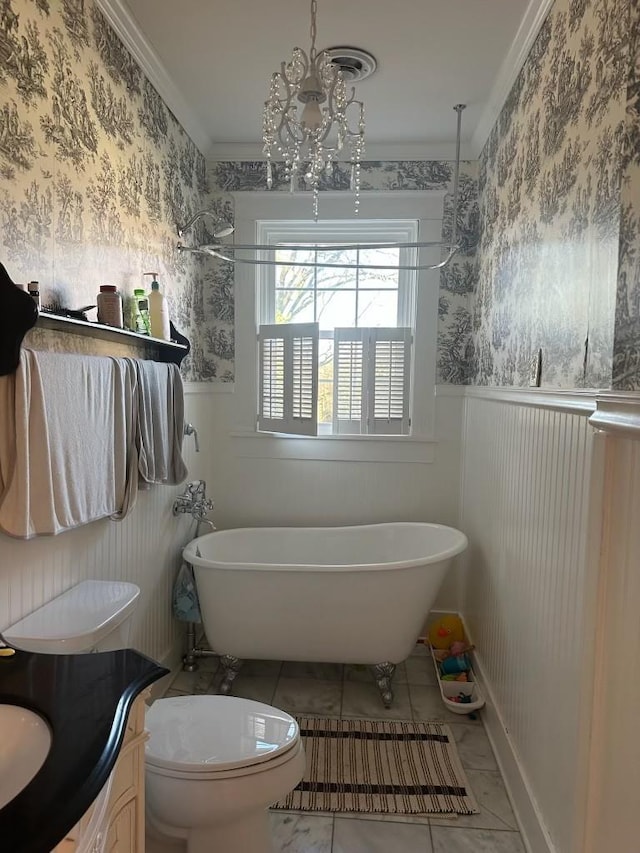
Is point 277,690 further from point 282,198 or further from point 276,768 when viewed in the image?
point 282,198

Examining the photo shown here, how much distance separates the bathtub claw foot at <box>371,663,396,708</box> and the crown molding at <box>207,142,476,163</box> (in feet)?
8.59

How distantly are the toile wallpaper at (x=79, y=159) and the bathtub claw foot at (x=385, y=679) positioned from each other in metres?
1.94

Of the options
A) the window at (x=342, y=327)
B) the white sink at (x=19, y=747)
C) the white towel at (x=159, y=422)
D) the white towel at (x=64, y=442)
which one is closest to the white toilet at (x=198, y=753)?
the white towel at (x=64, y=442)

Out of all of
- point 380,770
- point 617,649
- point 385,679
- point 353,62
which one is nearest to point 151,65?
point 353,62

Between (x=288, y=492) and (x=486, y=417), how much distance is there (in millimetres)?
1250

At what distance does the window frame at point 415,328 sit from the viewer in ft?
10.5

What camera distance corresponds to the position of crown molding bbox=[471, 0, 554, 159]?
196 centimetres

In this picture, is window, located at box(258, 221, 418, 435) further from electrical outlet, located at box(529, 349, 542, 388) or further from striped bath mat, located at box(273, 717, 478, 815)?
striped bath mat, located at box(273, 717, 478, 815)

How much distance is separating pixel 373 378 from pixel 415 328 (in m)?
0.36

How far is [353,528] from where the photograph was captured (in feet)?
10.4

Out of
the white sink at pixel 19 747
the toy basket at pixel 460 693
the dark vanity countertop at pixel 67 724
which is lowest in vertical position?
the toy basket at pixel 460 693

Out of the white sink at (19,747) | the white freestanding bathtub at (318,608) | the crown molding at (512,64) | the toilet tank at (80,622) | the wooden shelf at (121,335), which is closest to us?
the white sink at (19,747)

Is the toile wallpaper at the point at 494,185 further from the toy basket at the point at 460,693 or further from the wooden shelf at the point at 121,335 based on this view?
the toy basket at the point at 460,693

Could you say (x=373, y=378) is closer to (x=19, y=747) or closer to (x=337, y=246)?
(x=337, y=246)
